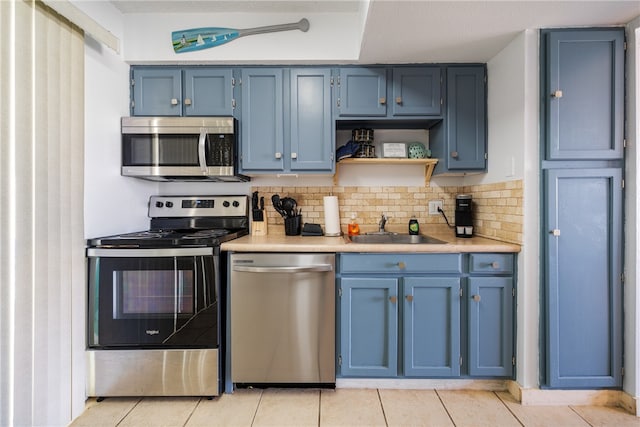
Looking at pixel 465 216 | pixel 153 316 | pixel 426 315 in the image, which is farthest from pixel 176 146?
pixel 465 216

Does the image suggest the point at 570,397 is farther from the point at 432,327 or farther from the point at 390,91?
the point at 390,91

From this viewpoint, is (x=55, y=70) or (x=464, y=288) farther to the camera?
(x=464, y=288)

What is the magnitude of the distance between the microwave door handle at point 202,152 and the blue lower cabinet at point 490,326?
182cm

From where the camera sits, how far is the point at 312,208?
2656 millimetres

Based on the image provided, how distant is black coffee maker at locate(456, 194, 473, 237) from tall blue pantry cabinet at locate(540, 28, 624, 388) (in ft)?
1.73

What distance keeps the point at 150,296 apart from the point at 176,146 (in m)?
0.99

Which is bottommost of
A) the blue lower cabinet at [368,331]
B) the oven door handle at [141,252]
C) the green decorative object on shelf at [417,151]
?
the blue lower cabinet at [368,331]

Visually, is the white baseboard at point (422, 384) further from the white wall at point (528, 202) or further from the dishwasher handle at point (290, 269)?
the dishwasher handle at point (290, 269)

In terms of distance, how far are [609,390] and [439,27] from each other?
7.41ft

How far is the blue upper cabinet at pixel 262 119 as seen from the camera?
7.63 feet

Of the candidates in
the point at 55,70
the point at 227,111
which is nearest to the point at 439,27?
the point at 227,111

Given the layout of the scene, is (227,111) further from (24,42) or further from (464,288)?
(464,288)

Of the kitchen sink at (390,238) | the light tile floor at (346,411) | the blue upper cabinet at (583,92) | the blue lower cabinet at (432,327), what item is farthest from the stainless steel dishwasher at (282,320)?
the blue upper cabinet at (583,92)

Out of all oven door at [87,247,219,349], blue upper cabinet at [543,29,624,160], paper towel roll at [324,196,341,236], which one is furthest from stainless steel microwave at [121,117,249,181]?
blue upper cabinet at [543,29,624,160]
